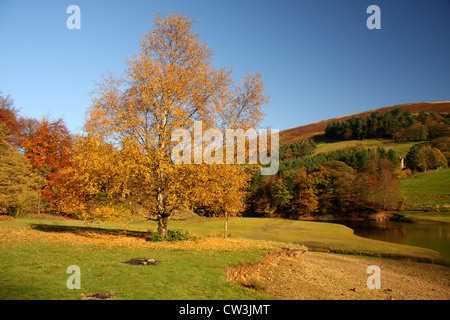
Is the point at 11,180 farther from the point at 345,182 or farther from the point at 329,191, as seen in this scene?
the point at 329,191

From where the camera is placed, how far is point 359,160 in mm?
95375

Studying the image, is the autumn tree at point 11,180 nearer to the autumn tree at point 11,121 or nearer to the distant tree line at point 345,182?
the autumn tree at point 11,121

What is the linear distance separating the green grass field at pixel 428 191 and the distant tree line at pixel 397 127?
→ 48.2 m

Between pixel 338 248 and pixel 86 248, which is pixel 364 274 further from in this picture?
pixel 86 248

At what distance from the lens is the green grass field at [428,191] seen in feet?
215

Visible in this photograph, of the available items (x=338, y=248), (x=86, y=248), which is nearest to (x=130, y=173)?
(x=86, y=248)

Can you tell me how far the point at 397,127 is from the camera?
141 metres

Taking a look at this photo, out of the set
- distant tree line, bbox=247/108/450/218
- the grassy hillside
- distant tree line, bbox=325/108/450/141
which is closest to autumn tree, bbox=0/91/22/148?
distant tree line, bbox=247/108/450/218

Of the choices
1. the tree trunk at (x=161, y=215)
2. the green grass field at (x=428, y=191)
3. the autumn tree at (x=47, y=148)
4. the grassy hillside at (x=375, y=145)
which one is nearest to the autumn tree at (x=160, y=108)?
the tree trunk at (x=161, y=215)

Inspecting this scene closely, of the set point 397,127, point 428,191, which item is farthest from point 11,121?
point 397,127

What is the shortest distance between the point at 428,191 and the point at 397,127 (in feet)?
262

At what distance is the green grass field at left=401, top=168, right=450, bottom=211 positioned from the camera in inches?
2576

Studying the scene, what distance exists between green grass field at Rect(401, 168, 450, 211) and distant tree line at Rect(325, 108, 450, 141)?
48170 millimetres
